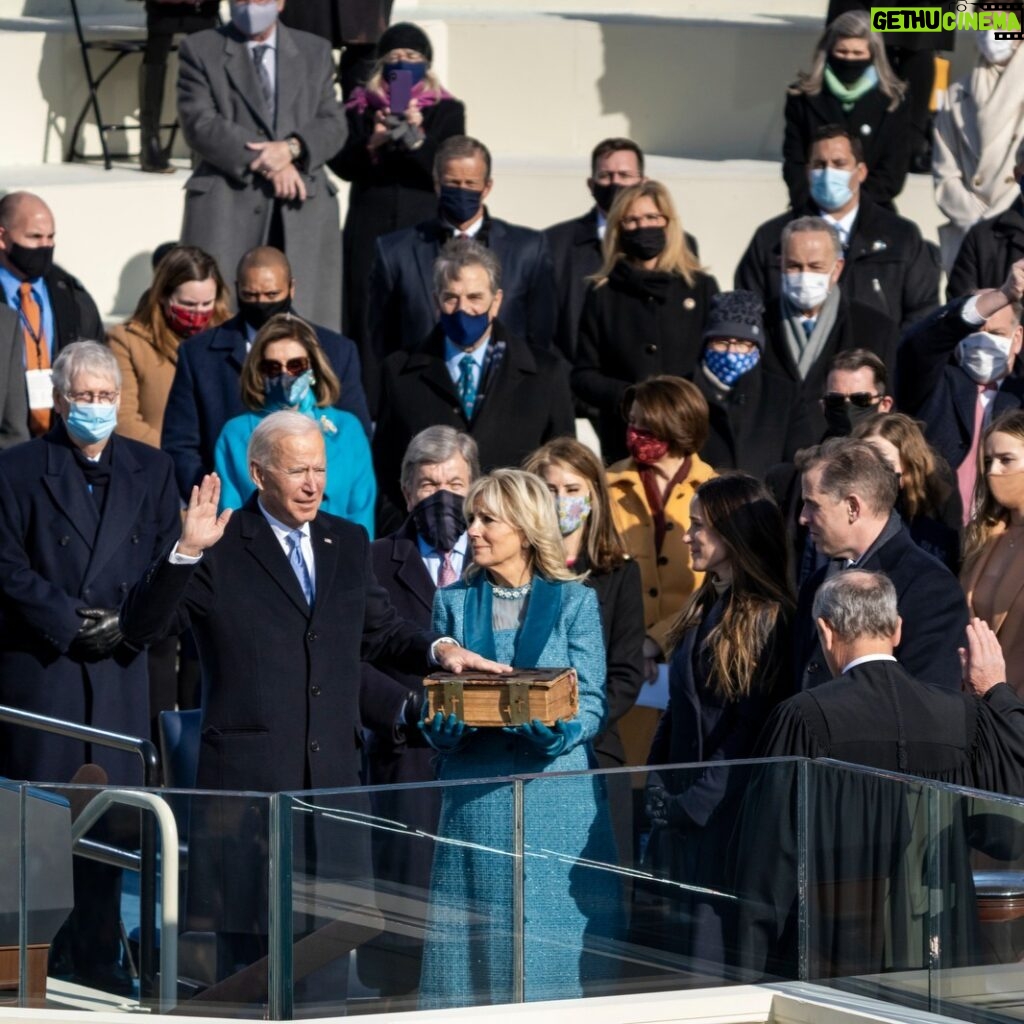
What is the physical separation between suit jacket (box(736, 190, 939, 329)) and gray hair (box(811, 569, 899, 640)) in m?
4.39

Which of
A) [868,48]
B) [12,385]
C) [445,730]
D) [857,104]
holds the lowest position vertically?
[445,730]

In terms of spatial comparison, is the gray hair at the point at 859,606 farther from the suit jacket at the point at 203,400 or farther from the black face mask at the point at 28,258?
the black face mask at the point at 28,258

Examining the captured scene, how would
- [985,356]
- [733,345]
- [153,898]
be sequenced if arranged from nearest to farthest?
[153,898], [985,356], [733,345]

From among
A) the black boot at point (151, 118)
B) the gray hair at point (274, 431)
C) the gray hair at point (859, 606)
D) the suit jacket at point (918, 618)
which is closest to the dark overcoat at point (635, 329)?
the suit jacket at point (918, 618)

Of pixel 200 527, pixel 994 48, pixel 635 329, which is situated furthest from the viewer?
pixel 994 48

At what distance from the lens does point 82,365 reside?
8.20 metres

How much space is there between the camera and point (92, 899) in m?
5.96

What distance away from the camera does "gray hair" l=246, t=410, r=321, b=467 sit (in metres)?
6.95

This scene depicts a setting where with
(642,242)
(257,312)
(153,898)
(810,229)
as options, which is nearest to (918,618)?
(153,898)

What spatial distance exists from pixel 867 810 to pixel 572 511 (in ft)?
7.32

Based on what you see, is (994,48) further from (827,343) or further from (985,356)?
(985,356)

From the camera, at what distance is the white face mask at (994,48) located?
1221 cm

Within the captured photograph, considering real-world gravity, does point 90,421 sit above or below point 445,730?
above

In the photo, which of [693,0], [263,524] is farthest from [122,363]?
[693,0]
